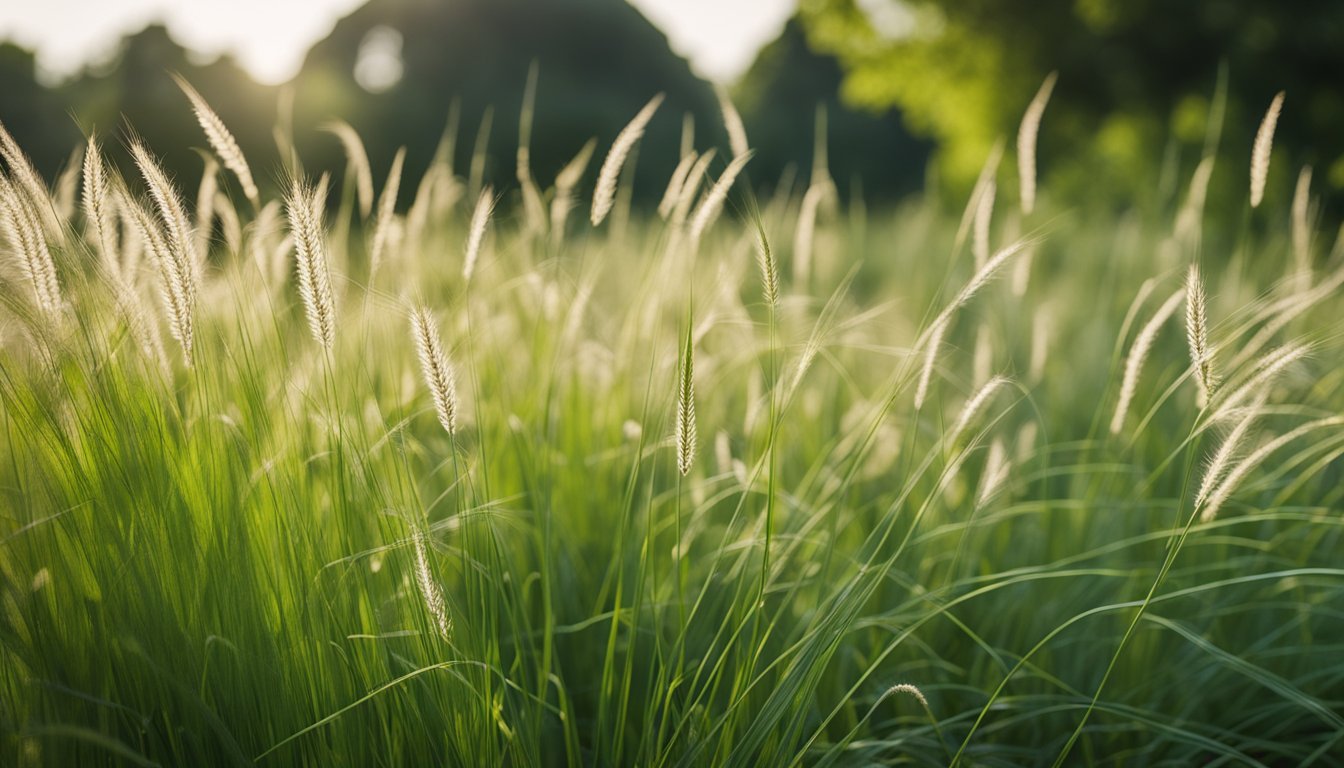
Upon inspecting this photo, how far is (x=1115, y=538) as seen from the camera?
8.00 feet

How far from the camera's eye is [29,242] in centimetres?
128

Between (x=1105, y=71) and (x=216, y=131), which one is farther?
(x=1105, y=71)

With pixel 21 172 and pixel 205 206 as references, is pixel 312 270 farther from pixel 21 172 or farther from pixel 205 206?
pixel 205 206

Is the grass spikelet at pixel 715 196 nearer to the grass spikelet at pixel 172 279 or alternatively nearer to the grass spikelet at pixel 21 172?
the grass spikelet at pixel 172 279

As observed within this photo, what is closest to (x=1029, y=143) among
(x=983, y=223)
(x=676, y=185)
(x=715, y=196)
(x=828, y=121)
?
(x=983, y=223)

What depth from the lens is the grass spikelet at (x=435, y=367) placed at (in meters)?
1.15

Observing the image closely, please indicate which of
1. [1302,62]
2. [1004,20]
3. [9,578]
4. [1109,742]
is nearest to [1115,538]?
[1109,742]

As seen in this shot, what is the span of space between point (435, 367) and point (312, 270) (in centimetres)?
25

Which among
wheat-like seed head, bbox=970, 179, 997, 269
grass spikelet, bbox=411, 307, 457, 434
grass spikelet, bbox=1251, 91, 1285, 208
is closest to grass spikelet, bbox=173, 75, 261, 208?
grass spikelet, bbox=411, 307, 457, 434

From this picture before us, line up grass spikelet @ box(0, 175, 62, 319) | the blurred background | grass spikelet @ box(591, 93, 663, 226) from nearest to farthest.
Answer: grass spikelet @ box(0, 175, 62, 319), grass spikelet @ box(591, 93, 663, 226), the blurred background

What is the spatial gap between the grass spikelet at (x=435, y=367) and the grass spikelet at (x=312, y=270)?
16cm

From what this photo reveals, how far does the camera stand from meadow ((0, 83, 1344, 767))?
4.38 ft

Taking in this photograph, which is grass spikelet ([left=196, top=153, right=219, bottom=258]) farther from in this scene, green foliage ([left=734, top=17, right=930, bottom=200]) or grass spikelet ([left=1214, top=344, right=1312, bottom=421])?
green foliage ([left=734, top=17, right=930, bottom=200])

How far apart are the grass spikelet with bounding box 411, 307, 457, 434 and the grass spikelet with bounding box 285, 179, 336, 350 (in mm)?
161
